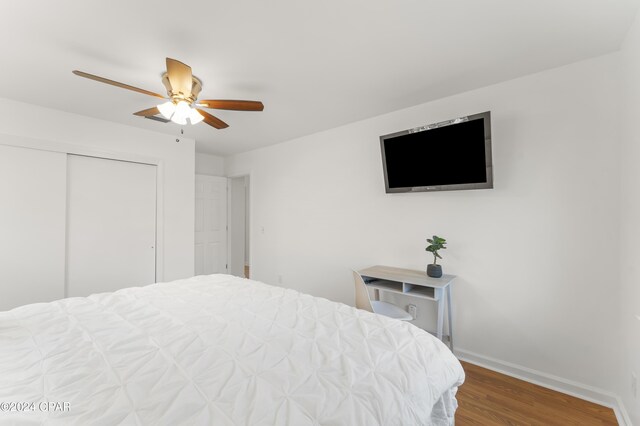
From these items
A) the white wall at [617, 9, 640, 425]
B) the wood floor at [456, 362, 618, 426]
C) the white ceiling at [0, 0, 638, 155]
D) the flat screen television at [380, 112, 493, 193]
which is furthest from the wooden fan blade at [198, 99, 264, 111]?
the wood floor at [456, 362, 618, 426]

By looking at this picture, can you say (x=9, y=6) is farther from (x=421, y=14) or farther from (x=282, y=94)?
(x=421, y=14)

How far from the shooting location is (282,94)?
2.53 m

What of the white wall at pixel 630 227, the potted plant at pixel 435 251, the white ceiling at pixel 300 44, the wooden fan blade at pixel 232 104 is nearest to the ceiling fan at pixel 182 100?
the wooden fan blade at pixel 232 104

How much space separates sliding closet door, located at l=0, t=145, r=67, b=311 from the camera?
8.73ft

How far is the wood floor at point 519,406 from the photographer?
178cm

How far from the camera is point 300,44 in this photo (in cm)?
179

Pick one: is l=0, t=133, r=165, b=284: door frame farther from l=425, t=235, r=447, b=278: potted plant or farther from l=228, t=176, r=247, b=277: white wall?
l=425, t=235, r=447, b=278: potted plant

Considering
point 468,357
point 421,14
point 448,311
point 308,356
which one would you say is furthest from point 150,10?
point 468,357

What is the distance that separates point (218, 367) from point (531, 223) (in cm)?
238

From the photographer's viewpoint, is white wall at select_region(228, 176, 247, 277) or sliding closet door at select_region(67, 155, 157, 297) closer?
sliding closet door at select_region(67, 155, 157, 297)

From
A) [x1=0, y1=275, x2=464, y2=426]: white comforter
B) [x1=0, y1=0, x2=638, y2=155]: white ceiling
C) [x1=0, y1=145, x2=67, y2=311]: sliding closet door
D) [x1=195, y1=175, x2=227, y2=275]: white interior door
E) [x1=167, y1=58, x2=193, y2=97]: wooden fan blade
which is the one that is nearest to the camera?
[x1=0, y1=275, x2=464, y2=426]: white comforter

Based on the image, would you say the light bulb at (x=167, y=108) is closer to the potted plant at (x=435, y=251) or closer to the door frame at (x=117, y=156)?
the door frame at (x=117, y=156)

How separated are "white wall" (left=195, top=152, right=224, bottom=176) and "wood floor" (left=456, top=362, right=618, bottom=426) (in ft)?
15.2

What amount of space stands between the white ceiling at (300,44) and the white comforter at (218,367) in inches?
66.1
